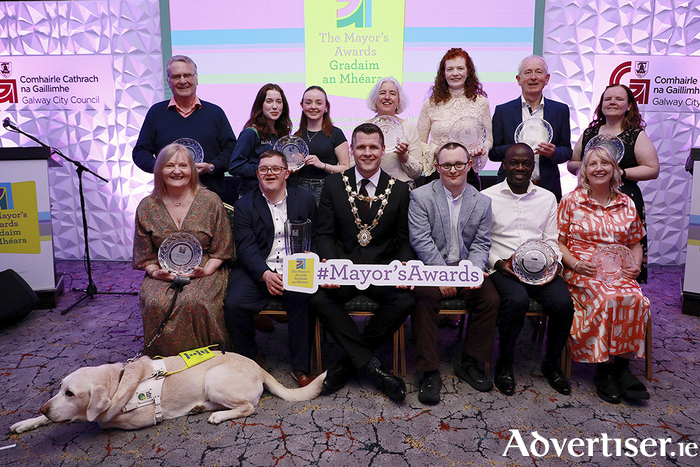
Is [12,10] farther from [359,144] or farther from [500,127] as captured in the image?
[500,127]

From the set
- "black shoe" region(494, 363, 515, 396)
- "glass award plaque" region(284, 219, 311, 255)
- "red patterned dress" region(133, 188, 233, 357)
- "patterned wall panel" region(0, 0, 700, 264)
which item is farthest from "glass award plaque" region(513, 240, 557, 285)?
"patterned wall panel" region(0, 0, 700, 264)

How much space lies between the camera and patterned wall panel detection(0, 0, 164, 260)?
18.2ft

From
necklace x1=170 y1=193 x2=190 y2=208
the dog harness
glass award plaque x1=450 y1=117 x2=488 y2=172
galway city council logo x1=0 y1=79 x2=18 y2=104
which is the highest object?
galway city council logo x1=0 y1=79 x2=18 y2=104

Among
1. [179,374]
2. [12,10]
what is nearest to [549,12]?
[179,374]

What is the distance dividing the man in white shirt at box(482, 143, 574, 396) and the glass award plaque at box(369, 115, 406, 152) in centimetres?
81

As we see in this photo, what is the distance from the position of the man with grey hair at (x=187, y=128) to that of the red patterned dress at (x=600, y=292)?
271 centimetres

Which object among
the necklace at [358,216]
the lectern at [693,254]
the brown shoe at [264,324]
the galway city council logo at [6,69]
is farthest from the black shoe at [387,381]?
the galway city council logo at [6,69]

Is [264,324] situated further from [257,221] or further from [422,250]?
[422,250]

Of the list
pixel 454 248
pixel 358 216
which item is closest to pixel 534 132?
pixel 454 248

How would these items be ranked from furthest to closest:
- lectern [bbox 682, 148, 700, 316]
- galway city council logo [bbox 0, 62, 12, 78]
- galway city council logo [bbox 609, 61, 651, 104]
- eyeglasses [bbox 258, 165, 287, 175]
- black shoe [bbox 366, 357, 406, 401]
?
galway city council logo [bbox 0, 62, 12, 78], galway city council logo [bbox 609, 61, 651, 104], lectern [bbox 682, 148, 700, 316], eyeglasses [bbox 258, 165, 287, 175], black shoe [bbox 366, 357, 406, 401]

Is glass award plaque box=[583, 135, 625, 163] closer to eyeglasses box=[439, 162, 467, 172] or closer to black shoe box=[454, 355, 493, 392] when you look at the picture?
eyeglasses box=[439, 162, 467, 172]

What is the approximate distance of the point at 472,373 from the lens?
2871 mm

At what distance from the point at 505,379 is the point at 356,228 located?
1341mm

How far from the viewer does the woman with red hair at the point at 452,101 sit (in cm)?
352
